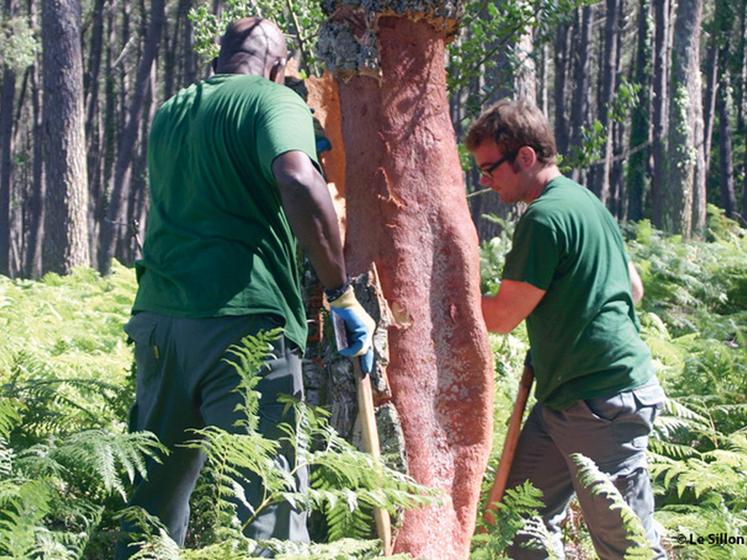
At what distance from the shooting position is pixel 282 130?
10.3ft

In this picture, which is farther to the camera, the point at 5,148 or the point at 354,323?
the point at 5,148

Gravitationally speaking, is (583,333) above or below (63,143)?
below

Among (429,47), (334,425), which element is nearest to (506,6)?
(429,47)

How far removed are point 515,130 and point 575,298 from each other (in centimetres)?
67

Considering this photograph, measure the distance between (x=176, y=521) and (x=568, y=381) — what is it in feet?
4.89

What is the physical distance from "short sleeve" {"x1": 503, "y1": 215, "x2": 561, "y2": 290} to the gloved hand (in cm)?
58

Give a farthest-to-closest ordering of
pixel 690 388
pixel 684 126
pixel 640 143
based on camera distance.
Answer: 1. pixel 640 143
2. pixel 684 126
3. pixel 690 388

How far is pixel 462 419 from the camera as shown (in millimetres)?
3975

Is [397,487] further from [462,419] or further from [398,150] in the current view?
[398,150]

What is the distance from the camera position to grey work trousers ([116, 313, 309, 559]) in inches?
124

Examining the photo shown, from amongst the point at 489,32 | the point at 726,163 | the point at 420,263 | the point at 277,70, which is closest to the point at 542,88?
the point at 726,163

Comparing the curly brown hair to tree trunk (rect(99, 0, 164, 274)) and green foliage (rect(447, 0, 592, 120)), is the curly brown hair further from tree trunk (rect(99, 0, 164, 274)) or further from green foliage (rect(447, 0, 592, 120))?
tree trunk (rect(99, 0, 164, 274))

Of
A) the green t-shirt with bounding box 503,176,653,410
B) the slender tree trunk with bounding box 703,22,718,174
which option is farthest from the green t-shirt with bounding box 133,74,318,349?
the slender tree trunk with bounding box 703,22,718,174

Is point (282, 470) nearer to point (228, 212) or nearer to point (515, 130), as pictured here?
point (228, 212)
